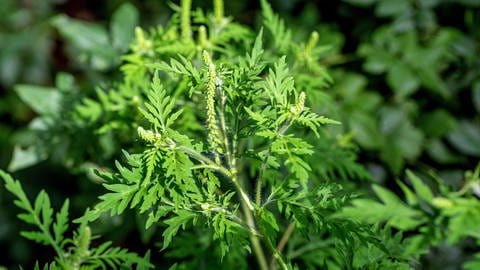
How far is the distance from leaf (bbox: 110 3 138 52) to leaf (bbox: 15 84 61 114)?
0.92 feet

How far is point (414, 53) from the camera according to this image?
245 cm

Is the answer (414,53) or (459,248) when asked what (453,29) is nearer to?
(414,53)

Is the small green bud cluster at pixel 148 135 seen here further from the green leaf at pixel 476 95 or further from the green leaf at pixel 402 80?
the green leaf at pixel 476 95

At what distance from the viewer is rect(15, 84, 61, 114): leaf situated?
6.88 feet

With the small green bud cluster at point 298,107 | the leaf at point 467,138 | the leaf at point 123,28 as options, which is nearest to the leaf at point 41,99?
the leaf at point 123,28

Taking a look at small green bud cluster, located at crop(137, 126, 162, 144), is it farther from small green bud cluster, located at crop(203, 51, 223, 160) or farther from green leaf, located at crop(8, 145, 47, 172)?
green leaf, located at crop(8, 145, 47, 172)

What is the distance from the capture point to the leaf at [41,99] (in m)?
2.10

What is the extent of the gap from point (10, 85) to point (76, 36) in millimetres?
1174

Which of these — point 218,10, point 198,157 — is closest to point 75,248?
point 198,157

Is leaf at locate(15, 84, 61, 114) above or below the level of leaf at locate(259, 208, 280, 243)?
above

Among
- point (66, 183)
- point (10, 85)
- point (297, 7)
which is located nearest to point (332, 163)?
point (297, 7)

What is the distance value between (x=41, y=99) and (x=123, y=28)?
0.38 meters

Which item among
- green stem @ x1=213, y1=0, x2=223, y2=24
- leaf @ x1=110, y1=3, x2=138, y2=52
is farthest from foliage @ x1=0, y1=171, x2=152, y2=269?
leaf @ x1=110, y1=3, x2=138, y2=52

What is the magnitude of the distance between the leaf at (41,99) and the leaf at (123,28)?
280mm
